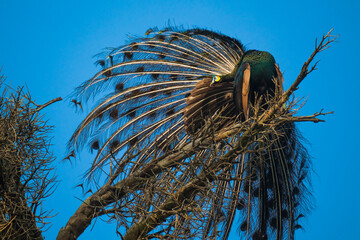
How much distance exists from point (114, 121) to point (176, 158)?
193 centimetres

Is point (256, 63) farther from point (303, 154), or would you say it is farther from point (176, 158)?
point (176, 158)

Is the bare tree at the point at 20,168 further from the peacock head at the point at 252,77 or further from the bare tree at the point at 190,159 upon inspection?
the peacock head at the point at 252,77

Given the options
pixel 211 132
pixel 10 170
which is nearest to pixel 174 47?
pixel 211 132

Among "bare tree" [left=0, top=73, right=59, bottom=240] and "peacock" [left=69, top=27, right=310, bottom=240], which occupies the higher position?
"peacock" [left=69, top=27, right=310, bottom=240]

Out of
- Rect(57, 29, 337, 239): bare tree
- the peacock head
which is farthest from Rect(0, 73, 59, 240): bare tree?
the peacock head

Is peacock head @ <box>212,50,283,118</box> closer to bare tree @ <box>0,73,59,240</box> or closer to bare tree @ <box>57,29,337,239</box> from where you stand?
bare tree @ <box>57,29,337,239</box>

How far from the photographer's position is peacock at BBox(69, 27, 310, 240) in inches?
182

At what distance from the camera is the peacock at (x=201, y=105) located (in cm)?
463

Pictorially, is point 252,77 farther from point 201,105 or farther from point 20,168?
point 20,168

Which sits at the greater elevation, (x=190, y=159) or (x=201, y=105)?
(x=201, y=105)

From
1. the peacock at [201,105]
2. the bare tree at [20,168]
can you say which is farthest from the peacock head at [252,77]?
the bare tree at [20,168]

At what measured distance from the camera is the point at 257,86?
4.79 m

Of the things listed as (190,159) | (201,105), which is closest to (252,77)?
(201,105)

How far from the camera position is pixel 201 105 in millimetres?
4934
